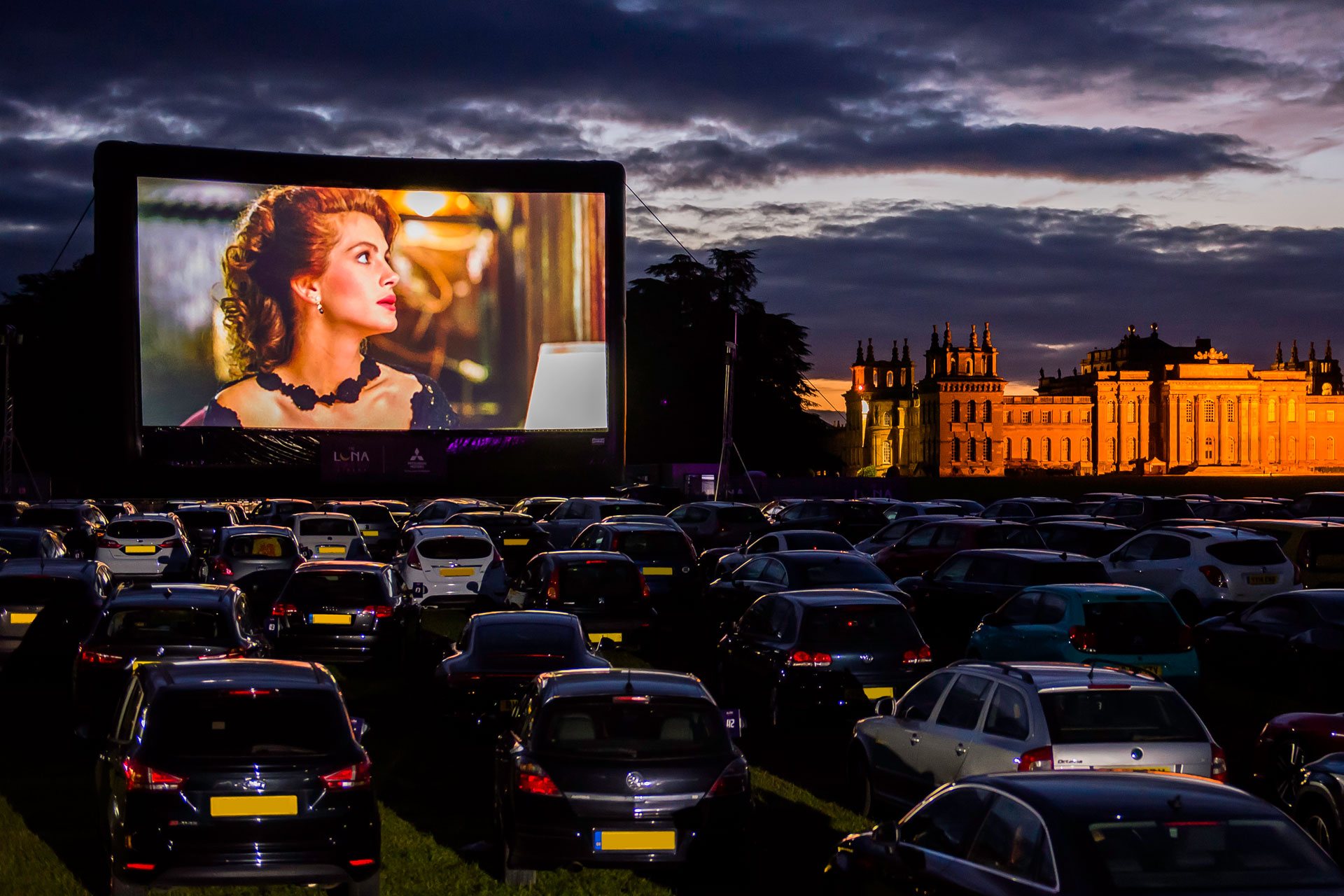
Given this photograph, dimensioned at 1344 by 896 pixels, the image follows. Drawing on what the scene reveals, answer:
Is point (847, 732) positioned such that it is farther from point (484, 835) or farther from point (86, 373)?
point (86, 373)

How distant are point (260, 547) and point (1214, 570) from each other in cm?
1467

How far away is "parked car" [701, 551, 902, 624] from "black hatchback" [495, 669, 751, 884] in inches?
426

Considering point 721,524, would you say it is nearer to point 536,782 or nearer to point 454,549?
point 454,549

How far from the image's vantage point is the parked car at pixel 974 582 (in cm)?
1969

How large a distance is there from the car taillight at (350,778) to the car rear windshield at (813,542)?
17.8 metres

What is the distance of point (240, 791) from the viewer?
8.23 meters

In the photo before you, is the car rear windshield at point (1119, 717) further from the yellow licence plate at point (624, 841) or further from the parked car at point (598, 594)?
the parked car at point (598, 594)

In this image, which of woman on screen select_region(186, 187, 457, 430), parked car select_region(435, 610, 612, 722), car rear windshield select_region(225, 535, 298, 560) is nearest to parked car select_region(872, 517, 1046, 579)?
car rear windshield select_region(225, 535, 298, 560)

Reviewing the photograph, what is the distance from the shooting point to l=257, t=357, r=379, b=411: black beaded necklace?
45.1 metres

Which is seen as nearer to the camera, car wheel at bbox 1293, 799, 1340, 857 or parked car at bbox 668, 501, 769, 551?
car wheel at bbox 1293, 799, 1340, 857

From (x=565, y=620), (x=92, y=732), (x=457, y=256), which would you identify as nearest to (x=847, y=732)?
(x=565, y=620)

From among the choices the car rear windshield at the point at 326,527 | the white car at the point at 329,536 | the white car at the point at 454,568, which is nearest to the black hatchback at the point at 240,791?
the white car at the point at 454,568

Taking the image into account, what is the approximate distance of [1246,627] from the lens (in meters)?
18.0

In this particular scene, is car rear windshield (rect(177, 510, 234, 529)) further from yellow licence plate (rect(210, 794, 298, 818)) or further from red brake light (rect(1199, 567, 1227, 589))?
yellow licence plate (rect(210, 794, 298, 818))
